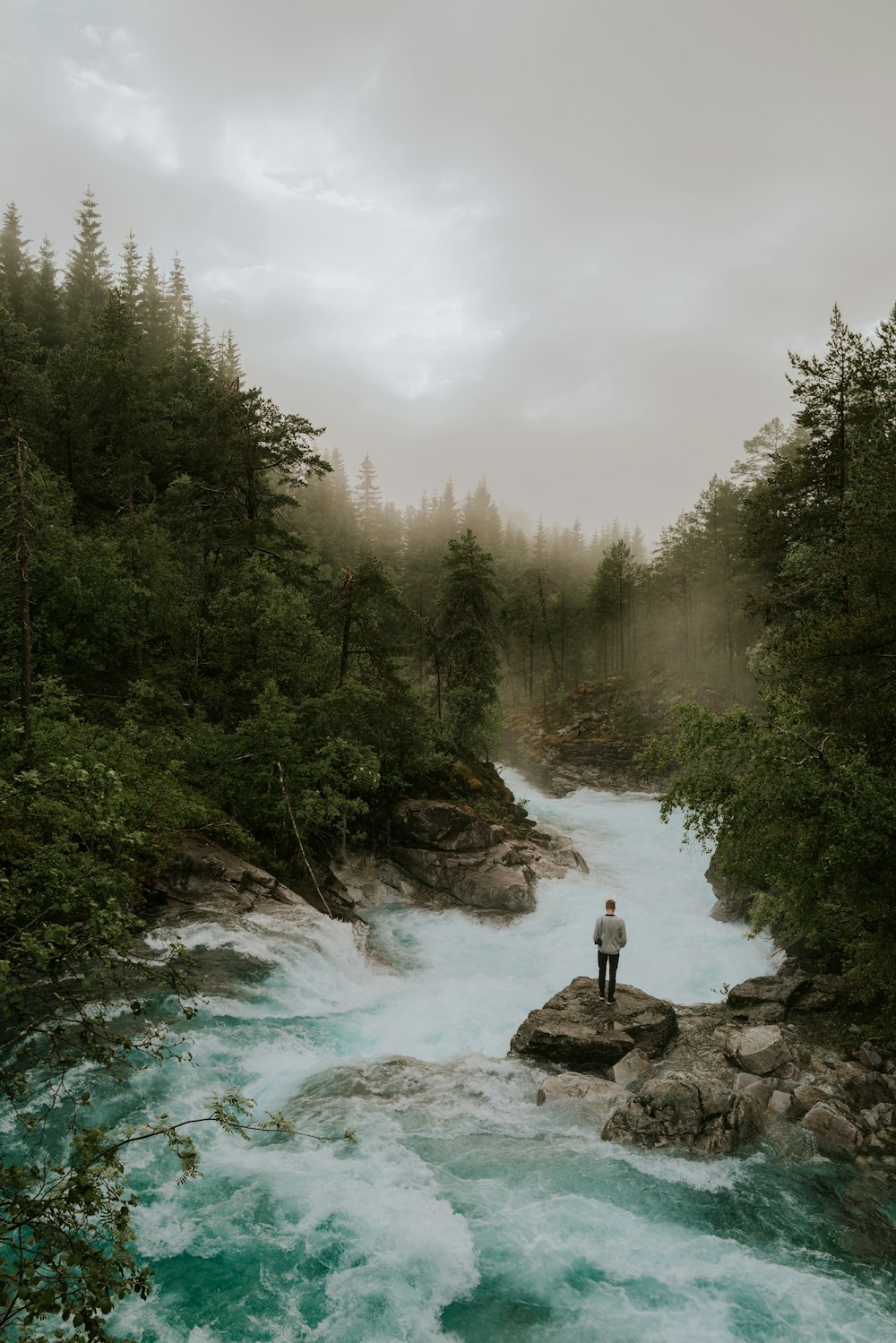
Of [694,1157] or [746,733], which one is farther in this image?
[746,733]

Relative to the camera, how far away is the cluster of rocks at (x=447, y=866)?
23453 mm

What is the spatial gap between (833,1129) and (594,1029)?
14.4 feet

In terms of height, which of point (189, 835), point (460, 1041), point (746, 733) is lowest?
point (460, 1041)

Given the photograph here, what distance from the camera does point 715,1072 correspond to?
12.4 metres

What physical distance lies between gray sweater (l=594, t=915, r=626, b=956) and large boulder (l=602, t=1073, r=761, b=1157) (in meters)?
3.42

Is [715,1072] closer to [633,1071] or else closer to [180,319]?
[633,1071]

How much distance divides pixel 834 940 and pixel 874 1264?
919 centimetres

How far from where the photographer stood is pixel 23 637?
13758 millimetres

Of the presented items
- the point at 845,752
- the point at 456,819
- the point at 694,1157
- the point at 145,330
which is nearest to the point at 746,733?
the point at 845,752

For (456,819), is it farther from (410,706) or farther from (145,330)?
(145,330)

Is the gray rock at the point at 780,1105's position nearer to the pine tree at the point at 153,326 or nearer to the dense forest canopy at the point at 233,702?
the dense forest canopy at the point at 233,702

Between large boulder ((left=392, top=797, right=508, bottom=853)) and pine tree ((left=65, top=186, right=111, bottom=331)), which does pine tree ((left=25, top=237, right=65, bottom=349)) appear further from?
large boulder ((left=392, top=797, right=508, bottom=853))

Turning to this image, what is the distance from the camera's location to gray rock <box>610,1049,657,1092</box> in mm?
12586

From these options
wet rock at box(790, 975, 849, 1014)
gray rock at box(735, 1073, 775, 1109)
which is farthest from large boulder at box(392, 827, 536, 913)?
gray rock at box(735, 1073, 775, 1109)
